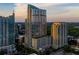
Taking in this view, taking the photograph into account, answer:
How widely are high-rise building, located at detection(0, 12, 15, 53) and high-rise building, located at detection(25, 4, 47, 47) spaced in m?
0.18

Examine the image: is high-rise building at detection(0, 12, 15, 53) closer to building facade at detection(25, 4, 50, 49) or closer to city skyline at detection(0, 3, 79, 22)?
city skyline at detection(0, 3, 79, 22)

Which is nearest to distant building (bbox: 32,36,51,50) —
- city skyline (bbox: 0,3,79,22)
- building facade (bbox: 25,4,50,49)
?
building facade (bbox: 25,4,50,49)

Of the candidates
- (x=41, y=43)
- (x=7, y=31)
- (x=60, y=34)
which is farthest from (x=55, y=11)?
(x=7, y=31)

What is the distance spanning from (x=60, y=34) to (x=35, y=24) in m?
0.35

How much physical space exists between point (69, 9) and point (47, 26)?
359mm

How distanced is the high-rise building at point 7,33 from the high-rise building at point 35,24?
18 cm

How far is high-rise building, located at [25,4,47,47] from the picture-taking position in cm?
297

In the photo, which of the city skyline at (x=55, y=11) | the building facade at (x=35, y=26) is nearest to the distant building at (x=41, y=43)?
the building facade at (x=35, y=26)

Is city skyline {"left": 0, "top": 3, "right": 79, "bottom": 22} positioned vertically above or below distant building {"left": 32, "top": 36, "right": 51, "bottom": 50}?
above

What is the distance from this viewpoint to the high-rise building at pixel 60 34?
117 inches

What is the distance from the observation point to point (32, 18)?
299 centimetres

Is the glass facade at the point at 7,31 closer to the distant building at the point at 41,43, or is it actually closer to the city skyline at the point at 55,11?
the city skyline at the point at 55,11
